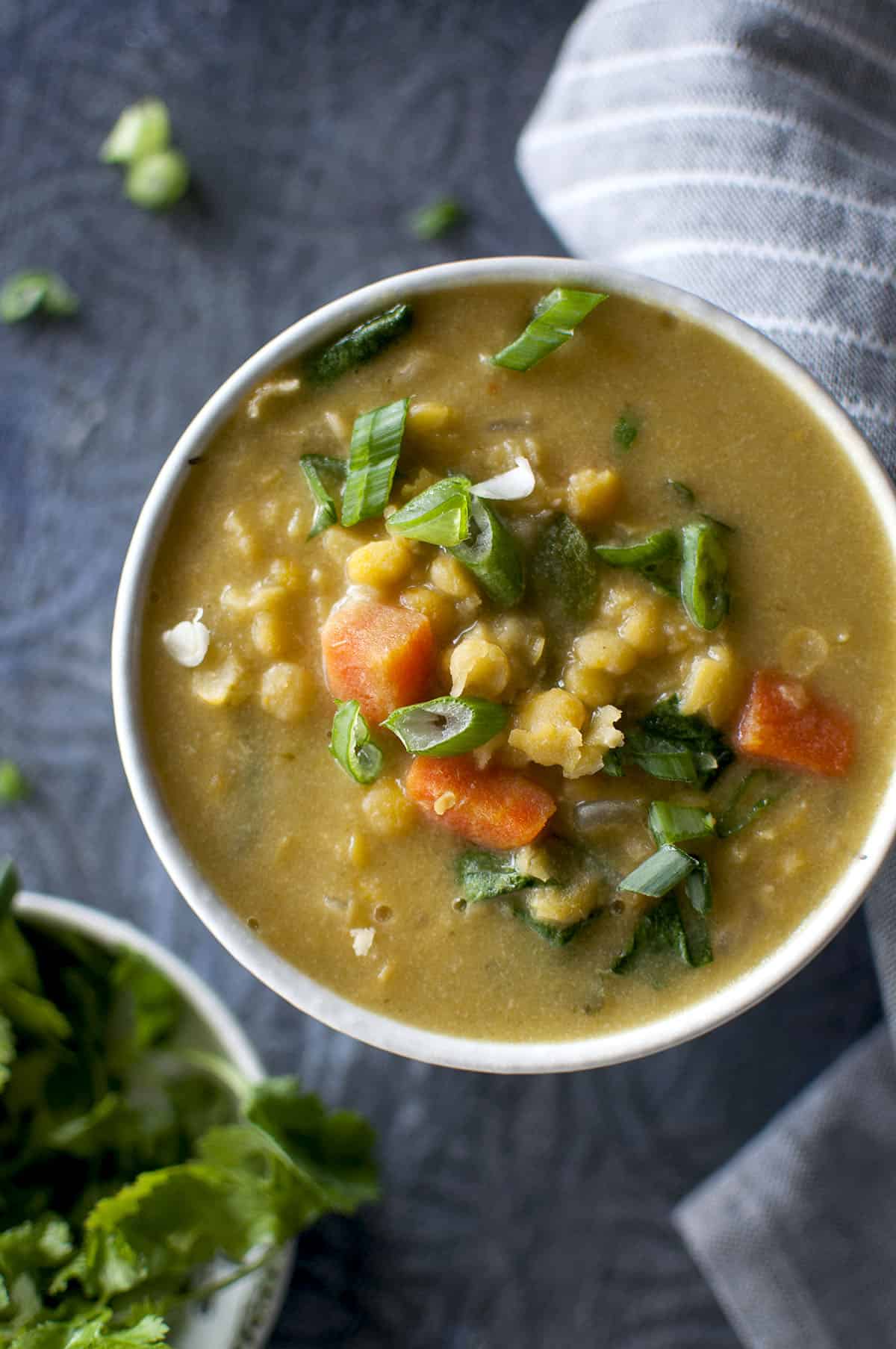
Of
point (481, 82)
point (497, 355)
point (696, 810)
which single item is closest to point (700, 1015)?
point (696, 810)

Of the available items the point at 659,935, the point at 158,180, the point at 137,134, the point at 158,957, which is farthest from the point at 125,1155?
the point at 137,134

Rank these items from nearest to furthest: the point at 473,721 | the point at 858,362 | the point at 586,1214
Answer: the point at 473,721 < the point at 858,362 < the point at 586,1214

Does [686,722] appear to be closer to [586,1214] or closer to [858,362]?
[858,362]

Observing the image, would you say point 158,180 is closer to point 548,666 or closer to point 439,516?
point 439,516

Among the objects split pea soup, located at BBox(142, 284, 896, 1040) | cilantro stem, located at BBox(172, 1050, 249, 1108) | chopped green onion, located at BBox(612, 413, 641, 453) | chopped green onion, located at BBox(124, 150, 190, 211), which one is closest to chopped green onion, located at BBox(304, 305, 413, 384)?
split pea soup, located at BBox(142, 284, 896, 1040)

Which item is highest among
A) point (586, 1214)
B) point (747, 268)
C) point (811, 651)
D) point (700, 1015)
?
point (747, 268)

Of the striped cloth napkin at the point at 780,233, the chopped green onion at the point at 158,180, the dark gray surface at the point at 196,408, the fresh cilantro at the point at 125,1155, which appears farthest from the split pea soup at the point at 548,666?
the chopped green onion at the point at 158,180
